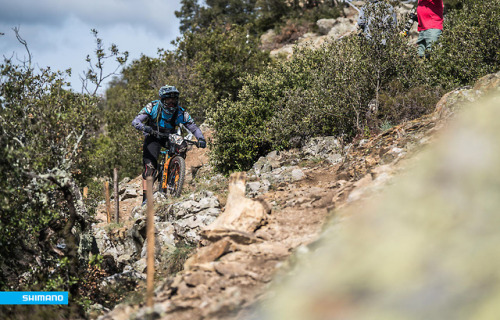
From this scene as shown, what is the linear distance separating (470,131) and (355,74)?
23.2 feet

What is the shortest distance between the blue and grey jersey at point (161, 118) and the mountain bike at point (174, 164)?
17 cm

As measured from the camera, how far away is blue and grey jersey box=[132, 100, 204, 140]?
9.64m

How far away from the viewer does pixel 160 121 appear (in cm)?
977

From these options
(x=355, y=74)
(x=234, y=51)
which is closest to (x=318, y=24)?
(x=234, y=51)

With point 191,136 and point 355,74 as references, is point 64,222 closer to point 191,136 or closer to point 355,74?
point 191,136

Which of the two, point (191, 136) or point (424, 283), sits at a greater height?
point (191, 136)

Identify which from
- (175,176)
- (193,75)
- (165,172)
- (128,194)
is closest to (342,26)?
(193,75)

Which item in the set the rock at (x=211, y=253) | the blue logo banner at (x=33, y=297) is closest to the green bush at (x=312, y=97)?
the rock at (x=211, y=253)

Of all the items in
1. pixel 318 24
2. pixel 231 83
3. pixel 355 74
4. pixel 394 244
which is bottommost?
pixel 394 244

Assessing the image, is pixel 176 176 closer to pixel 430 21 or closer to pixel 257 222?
pixel 257 222

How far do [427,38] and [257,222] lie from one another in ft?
31.9

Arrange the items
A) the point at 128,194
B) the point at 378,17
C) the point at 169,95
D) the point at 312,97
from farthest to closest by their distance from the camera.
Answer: the point at 128,194
the point at 312,97
the point at 378,17
the point at 169,95

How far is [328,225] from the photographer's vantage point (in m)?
5.32

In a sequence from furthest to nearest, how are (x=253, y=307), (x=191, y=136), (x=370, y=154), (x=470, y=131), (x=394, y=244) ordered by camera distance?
1. (x=191, y=136)
2. (x=370, y=154)
3. (x=470, y=131)
4. (x=253, y=307)
5. (x=394, y=244)
